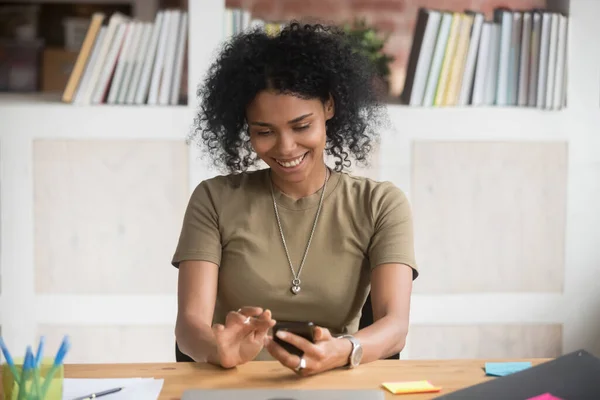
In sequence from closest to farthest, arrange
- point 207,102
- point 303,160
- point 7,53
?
point 303,160, point 207,102, point 7,53

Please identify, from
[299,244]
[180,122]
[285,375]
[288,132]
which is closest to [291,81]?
[288,132]

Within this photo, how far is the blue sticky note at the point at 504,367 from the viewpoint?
4.74ft

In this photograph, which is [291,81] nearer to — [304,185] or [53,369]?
[304,185]

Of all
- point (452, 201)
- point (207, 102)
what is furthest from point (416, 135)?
point (207, 102)

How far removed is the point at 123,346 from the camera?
9.42 feet

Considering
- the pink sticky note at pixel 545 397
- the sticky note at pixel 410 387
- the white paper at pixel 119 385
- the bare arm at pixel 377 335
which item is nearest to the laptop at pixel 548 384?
the pink sticky note at pixel 545 397

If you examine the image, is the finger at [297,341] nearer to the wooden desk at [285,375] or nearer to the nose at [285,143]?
the wooden desk at [285,375]

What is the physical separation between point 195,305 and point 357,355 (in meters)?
0.40

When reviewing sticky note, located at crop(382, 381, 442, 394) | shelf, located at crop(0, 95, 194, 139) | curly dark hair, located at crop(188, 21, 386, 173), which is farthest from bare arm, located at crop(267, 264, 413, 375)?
shelf, located at crop(0, 95, 194, 139)

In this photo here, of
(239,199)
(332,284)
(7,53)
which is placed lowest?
(332,284)

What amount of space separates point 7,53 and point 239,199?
6.14ft

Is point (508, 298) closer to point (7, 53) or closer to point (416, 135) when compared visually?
point (416, 135)

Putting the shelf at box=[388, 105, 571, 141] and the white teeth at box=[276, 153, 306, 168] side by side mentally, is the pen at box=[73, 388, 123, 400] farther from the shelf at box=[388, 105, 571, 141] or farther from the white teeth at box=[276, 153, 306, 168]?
the shelf at box=[388, 105, 571, 141]

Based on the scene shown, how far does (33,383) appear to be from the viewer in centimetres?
117
